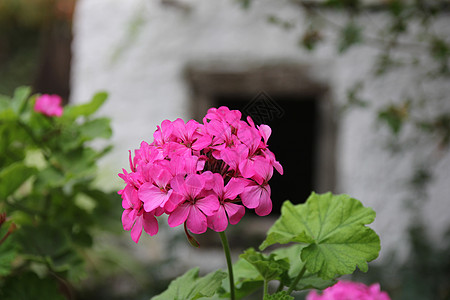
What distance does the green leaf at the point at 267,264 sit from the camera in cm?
76

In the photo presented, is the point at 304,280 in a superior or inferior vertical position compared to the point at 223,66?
inferior

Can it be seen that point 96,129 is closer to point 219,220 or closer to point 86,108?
point 86,108

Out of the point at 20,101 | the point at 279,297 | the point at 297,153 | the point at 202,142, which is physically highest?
the point at 202,142

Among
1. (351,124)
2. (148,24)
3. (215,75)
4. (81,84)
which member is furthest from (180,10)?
(351,124)

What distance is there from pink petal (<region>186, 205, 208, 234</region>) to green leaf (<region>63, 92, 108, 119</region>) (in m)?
0.89

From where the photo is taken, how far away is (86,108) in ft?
4.79

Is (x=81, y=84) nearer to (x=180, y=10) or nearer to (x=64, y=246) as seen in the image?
(x=180, y=10)

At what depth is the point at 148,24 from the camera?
3531 millimetres

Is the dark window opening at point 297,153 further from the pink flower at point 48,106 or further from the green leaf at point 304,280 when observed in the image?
the green leaf at point 304,280

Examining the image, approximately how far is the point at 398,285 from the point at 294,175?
200 cm

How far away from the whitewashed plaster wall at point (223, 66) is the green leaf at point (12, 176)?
1.95 m

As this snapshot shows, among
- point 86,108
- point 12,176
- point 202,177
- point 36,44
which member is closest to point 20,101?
point 86,108

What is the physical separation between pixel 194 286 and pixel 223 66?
9.03 feet

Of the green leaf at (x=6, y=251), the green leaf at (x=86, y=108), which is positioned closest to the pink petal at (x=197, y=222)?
the green leaf at (x=6, y=251)
